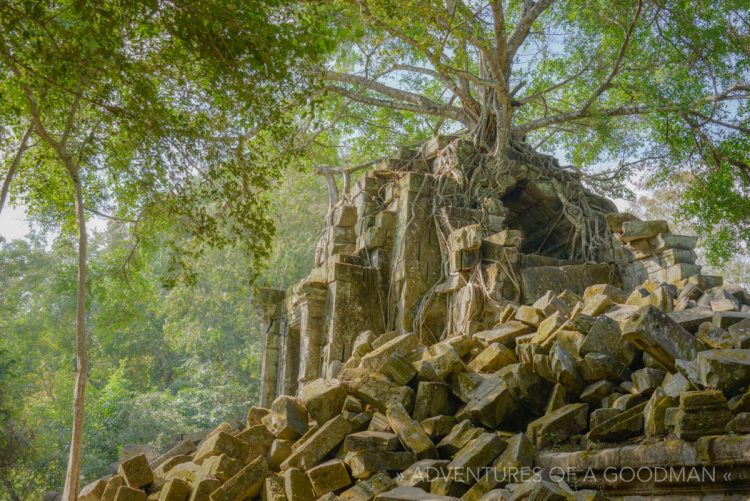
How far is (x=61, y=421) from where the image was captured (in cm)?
1636

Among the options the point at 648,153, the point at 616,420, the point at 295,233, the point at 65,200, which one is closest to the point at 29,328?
the point at 295,233

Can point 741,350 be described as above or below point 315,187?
below

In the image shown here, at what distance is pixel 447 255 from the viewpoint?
8.52 metres

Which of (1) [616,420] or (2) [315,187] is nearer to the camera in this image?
(1) [616,420]

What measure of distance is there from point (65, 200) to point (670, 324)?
7.26m

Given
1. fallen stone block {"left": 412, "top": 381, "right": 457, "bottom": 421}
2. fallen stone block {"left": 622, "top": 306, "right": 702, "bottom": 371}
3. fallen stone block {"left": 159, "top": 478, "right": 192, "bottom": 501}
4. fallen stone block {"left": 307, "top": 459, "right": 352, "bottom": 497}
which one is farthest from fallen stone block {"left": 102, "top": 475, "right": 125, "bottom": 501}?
fallen stone block {"left": 622, "top": 306, "right": 702, "bottom": 371}

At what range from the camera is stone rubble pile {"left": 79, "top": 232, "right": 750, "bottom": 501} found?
11.9ft

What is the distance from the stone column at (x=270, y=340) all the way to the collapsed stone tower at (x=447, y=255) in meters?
0.02

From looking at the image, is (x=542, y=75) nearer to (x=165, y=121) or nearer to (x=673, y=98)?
(x=673, y=98)

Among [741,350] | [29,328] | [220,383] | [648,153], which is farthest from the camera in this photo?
[29,328]

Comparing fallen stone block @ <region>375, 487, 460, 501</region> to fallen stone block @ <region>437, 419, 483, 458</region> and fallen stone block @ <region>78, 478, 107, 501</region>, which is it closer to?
fallen stone block @ <region>437, 419, 483, 458</region>

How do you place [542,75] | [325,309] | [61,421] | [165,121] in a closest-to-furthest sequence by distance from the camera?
[165,121] < [325,309] < [542,75] < [61,421]

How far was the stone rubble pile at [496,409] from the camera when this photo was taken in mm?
3631

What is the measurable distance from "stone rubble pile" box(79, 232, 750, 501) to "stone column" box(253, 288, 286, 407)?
4.45 metres
